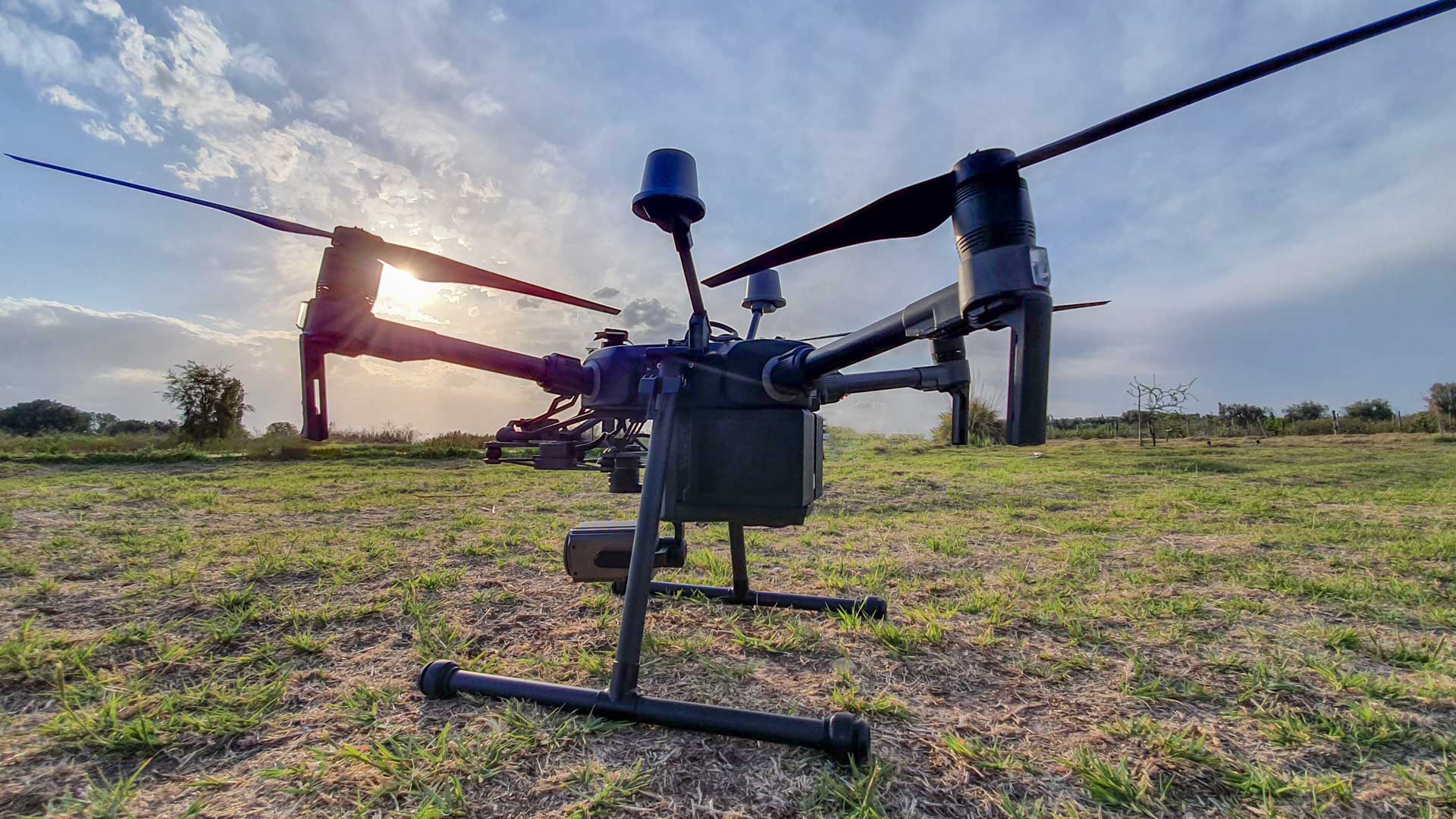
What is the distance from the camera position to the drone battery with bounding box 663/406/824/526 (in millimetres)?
2238

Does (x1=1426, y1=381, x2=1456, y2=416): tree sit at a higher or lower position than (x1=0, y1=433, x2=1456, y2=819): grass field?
higher

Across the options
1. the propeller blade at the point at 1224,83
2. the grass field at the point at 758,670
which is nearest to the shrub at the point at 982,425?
the grass field at the point at 758,670

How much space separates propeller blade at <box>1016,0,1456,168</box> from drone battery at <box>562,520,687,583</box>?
214 cm

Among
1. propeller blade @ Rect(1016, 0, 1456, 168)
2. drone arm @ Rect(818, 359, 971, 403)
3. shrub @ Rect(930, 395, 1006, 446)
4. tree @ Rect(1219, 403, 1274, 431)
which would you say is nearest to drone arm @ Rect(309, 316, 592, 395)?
drone arm @ Rect(818, 359, 971, 403)

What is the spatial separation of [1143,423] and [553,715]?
79.5 ft

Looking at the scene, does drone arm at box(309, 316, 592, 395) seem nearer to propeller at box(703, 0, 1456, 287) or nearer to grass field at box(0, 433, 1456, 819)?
propeller at box(703, 0, 1456, 287)

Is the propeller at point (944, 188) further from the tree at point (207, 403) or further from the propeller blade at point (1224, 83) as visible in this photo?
the tree at point (207, 403)

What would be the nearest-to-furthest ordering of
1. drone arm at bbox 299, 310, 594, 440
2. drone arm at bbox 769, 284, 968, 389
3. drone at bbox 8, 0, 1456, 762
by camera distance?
drone at bbox 8, 0, 1456, 762 → drone arm at bbox 769, 284, 968, 389 → drone arm at bbox 299, 310, 594, 440

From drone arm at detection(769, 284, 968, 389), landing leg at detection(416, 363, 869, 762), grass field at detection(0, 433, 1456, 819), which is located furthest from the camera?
landing leg at detection(416, 363, 869, 762)

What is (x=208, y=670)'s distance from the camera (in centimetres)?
243

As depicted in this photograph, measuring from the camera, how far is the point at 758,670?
7.97 feet

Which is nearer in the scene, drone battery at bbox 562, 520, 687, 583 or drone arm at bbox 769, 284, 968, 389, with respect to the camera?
drone arm at bbox 769, 284, 968, 389

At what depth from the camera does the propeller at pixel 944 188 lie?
1.10m

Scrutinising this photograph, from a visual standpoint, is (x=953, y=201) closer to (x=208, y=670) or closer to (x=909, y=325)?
(x=909, y=325)
